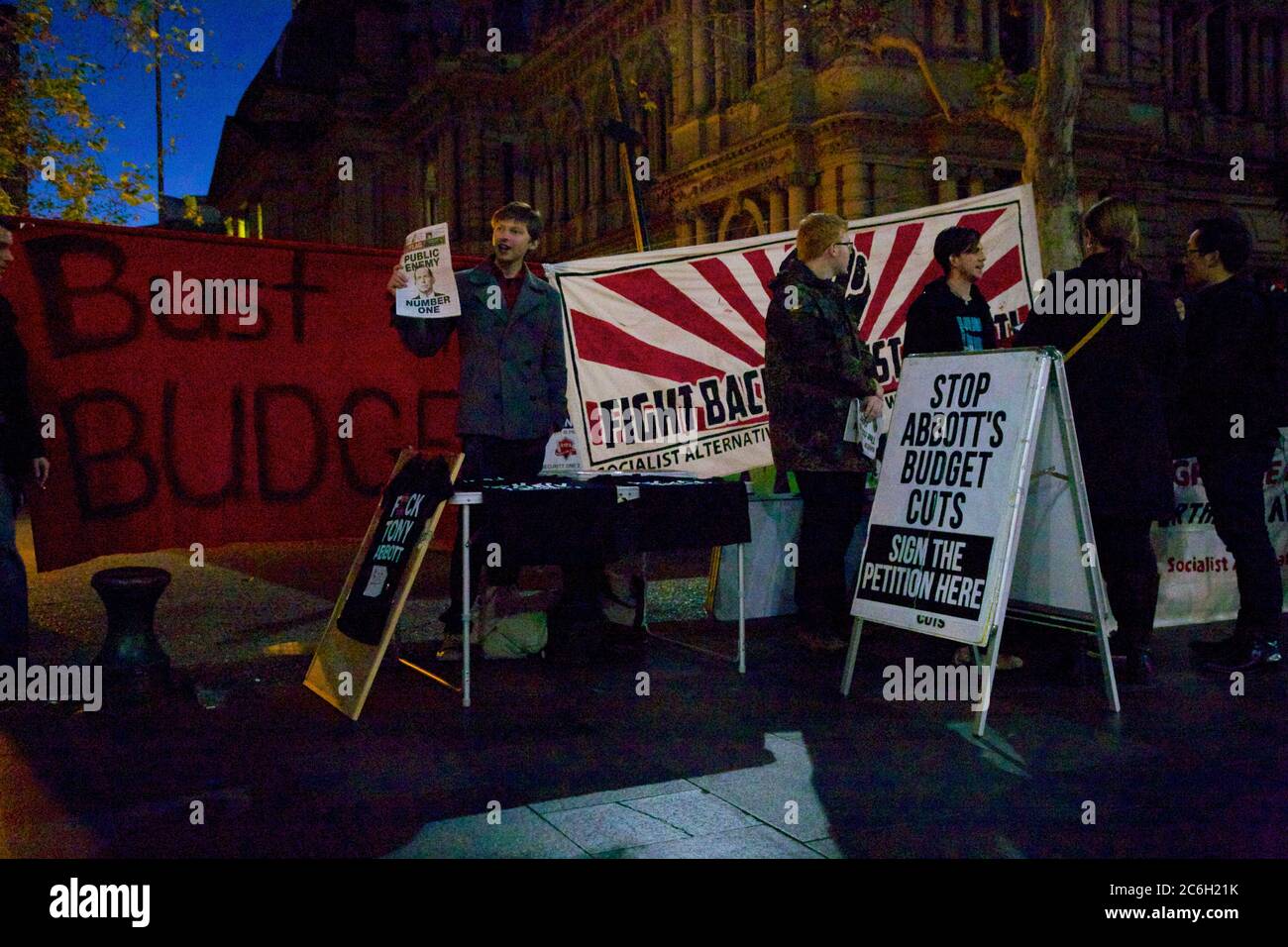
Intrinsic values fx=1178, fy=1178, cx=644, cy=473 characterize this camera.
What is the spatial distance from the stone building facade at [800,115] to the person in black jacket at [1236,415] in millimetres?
11007

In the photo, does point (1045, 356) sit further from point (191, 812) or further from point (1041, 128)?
point (1041, 128)

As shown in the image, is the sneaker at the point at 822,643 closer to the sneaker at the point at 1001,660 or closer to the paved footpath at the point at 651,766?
the paved footpath at the point at 651,766

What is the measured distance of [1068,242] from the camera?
10.5 meters

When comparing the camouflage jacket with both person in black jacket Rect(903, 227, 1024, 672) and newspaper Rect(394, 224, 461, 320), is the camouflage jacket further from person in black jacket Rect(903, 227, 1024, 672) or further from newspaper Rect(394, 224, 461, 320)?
newspaper Rect(394, 224, 461, 320)

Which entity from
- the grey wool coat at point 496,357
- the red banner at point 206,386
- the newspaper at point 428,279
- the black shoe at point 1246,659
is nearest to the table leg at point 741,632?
the grey wool coat at point 496,357

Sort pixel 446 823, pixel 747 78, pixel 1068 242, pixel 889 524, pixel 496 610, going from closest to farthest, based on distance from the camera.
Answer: pixel 446 823
pixel 889 524
pixel 496 610
pixel 1068 242
pixel 747 78

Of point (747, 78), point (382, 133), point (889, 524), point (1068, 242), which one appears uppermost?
point (382, 133)

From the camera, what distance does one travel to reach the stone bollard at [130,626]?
530 centimetres

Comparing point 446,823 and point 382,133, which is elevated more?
point 382,133

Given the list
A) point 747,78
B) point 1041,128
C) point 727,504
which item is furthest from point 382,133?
point 727,504

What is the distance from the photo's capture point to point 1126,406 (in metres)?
5.52

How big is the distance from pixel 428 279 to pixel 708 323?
347 cm
